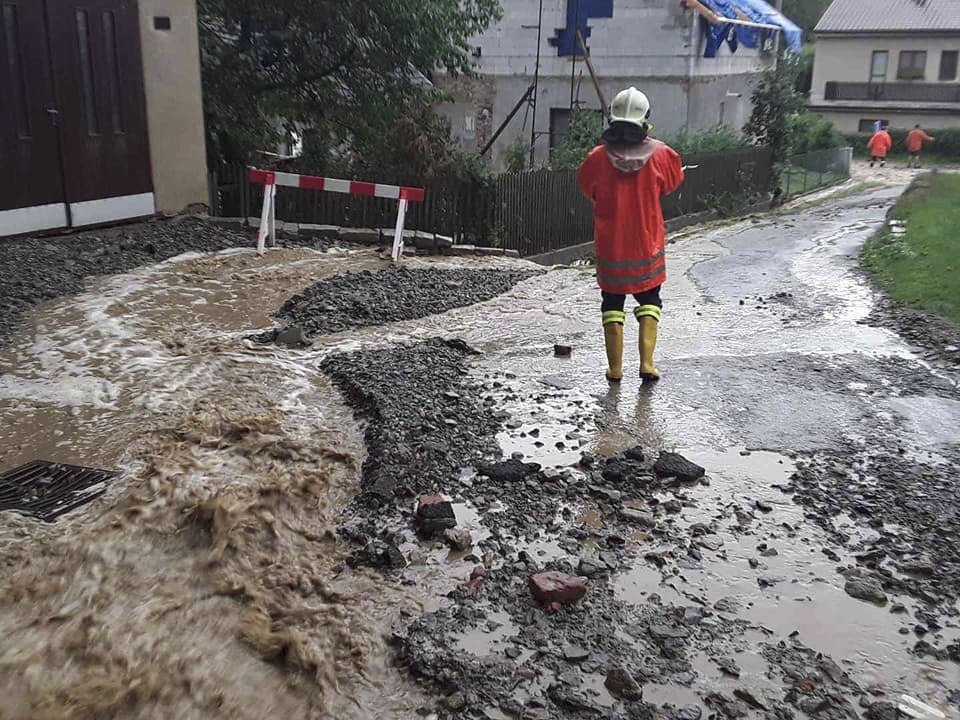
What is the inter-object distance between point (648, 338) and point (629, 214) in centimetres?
91

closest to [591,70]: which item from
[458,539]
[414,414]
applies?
[414,414]

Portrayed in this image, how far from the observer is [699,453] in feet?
18.0

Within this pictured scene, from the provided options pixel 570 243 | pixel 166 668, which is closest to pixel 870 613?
pixel 166 668

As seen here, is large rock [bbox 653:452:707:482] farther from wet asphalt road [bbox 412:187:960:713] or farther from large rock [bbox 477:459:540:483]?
large rock [bbox 477:459:540:483]

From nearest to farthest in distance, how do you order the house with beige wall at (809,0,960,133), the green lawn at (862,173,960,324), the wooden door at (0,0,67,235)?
the green lawn at (862,173,960,324) → the wooden door at (0,0,67,235) → the house with beige wall at (809,0,960,133)

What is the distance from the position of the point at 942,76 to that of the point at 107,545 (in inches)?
1837

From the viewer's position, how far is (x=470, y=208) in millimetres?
Result: 13336

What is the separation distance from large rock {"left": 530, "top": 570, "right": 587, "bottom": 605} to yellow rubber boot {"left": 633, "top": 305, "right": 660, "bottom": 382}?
3042mm

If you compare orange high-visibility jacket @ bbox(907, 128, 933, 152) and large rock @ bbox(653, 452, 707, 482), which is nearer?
large rock @ bbox(653, 452, 707, 482)

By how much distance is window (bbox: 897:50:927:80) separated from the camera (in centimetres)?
4281

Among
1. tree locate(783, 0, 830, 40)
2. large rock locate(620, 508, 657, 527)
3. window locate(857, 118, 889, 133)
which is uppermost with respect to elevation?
tree locate(783, 0, 830, 40)

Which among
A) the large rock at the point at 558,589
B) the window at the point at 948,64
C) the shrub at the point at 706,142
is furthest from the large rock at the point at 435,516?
the window at the point at 948,64

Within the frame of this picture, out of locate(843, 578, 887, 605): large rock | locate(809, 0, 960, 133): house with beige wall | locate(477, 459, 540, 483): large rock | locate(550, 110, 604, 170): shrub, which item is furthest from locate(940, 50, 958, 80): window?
locate(843, 578, 887, 605): large rock

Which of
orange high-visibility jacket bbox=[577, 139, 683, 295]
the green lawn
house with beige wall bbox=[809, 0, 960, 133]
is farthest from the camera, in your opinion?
house with beige wall bbox=[809, 0, 960, 133]
